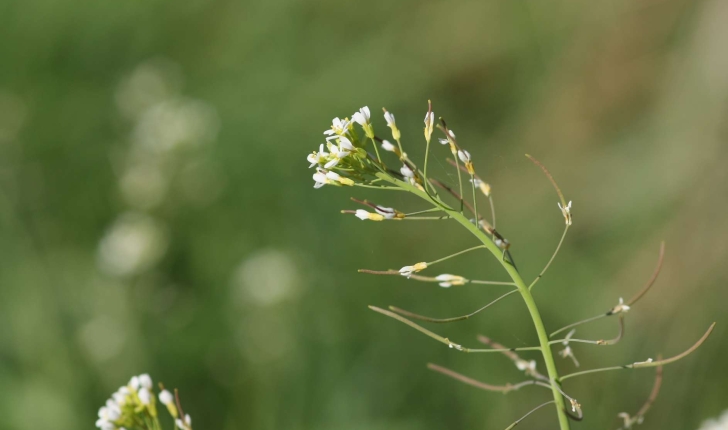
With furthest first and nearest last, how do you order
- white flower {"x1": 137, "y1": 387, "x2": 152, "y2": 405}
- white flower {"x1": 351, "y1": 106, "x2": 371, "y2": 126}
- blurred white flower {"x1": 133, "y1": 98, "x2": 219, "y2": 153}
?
blurred white flower {"x1": 133, "y1": 98, "x2": 219, "y2": 153}
white flower {"x1": 137, "y1": 387, "x2": 152, "y2": 405}
white flower {"x1": 351, "y1": 106, "x2": 371, "y2": 126}

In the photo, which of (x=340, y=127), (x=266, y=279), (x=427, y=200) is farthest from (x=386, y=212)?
(x=266, y=279)

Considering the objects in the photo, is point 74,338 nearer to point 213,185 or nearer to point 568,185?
point 213,185

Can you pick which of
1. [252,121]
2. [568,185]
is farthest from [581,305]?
[252,121]

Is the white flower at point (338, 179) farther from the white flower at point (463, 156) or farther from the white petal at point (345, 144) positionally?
the white flower at point (463, 156)

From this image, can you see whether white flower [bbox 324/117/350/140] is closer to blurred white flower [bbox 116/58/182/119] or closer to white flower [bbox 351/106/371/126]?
white flower [bbox 351/106/371/126]

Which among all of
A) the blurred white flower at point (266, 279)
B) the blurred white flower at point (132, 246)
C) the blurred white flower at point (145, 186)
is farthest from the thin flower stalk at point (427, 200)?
the blurred white flower at point (145, 186)

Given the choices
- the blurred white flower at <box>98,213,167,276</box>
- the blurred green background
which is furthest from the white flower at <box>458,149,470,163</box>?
the blurred white flower at <box>98,213,167,276</box>
